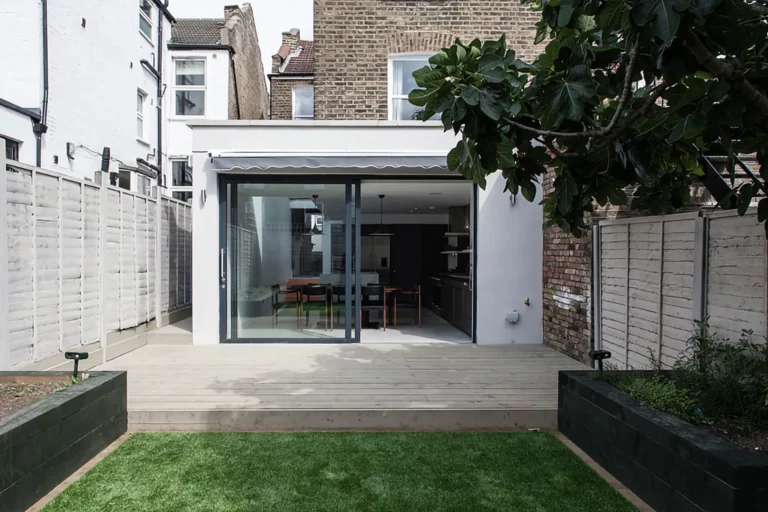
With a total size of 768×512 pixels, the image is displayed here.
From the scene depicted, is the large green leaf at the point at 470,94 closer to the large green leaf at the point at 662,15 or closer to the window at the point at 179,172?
the large green leaf at the point at 662,15

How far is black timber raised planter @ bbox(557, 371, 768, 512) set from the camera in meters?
2.65

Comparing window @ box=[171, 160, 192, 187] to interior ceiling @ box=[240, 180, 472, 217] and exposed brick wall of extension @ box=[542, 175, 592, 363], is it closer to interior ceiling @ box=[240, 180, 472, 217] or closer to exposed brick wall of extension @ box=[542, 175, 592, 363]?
interior ceiling @ box=[240, 180, 472, 217]

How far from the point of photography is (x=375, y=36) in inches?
378

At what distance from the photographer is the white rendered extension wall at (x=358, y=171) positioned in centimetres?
834

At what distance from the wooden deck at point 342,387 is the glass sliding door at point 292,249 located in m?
0.68

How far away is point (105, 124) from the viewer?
1348cm

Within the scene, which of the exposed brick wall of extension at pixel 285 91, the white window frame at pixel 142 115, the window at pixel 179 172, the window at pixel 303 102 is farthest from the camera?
the window at pixel 179 172

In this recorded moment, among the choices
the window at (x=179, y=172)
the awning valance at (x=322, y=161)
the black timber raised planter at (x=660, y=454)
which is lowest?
the black timber raised planter at (x=660, y=454)

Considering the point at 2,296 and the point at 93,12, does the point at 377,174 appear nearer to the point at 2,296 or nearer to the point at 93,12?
the point at 2,296

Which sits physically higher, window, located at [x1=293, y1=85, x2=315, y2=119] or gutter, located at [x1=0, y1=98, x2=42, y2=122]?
window, located at [x1=293, y1=85, x2=315, y2=119]

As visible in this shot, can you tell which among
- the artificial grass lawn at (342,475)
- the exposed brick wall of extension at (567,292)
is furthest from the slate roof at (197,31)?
the artificial grass lawn at (342,475)

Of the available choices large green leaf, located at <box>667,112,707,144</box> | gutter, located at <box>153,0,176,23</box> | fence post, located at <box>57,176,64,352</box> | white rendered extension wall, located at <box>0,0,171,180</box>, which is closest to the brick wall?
gutter, located at <box>153,0,176,23</box>

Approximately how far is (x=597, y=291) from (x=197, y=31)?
17626 millimetres

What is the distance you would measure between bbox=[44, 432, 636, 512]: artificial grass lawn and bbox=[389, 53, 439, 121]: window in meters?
6.56
